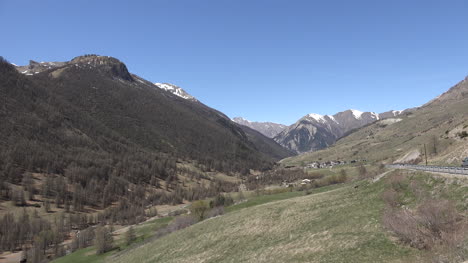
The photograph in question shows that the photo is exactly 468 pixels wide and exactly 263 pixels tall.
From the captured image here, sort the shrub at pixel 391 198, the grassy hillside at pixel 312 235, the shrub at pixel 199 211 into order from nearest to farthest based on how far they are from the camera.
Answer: the grassy hillside at pixel 312 235 < the shrub at pixel 391 198 < the shrub at pixel 199 211

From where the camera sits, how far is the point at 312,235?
34.9m

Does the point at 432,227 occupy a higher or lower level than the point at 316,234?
higher

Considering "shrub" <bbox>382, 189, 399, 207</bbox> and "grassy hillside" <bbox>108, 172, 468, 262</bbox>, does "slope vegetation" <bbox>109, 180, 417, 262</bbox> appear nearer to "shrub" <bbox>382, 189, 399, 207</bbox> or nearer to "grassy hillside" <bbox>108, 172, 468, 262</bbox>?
"grassy hillside" <bbox>108, 172, 468, 262</bbox>

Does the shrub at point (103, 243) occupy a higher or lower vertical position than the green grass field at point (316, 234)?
lower

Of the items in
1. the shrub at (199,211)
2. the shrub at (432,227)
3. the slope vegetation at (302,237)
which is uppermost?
the shrub at (432,227)

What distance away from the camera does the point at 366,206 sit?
38.2 metres

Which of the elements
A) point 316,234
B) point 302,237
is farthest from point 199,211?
point 316,234

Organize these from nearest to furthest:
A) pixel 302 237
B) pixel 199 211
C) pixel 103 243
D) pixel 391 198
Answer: pixel 391 198 → pixel 302 237 → pixel 103 243 → pixel 199 211

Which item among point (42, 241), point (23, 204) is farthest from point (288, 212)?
point (23, 204)

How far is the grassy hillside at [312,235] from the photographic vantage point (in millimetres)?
26641

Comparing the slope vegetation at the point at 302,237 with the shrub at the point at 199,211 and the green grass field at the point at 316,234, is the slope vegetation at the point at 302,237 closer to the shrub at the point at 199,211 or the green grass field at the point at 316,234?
the green grass field at the point at 316,234

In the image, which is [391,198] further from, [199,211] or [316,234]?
[199,211]

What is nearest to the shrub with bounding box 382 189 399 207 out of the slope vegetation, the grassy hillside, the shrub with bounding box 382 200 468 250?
the grassy hillside

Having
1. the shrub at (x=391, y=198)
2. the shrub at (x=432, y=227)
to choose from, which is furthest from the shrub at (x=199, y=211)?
the shrub at (x=432, y=227)
